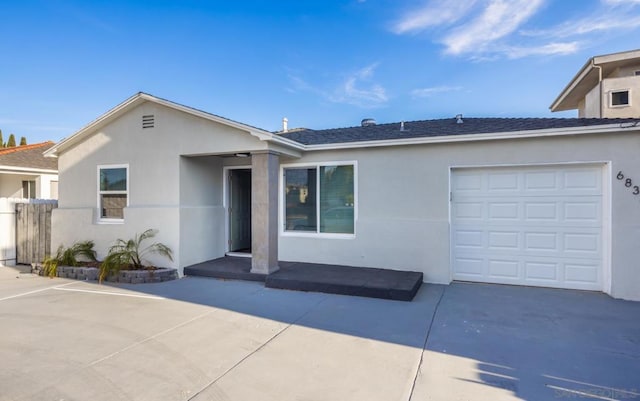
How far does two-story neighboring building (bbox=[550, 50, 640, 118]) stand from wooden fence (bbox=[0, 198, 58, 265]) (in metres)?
21.0

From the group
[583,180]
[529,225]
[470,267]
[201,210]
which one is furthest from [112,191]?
[583,180]

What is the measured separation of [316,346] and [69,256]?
7.29 meters

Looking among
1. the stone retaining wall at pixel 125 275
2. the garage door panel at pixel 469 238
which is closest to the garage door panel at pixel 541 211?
the garage door panel at pixel 469 238

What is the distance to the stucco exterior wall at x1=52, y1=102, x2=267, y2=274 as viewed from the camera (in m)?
7.61

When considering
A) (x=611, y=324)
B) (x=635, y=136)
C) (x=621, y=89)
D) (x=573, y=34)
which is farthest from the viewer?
(x=621, y=89)

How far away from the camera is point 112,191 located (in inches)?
331

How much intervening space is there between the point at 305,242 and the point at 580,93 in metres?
17.4

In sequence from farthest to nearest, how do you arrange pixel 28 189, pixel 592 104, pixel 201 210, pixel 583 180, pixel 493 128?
1. pixel 592 104
2. pixel 28 189
3. pixel 201 210
4. pixel 493 128
5. pixel 583 180

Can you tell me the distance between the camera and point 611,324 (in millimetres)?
4715

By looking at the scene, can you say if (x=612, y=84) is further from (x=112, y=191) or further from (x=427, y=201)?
(x=112, y=191)

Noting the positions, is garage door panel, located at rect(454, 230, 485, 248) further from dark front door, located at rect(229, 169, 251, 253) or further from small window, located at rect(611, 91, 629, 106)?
small window, located at rect(611, 91, 629, 106)

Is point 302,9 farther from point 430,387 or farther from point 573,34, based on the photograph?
point 430,387

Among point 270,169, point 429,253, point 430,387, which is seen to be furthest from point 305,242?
point 430,387

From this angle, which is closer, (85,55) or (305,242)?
(305,242)
